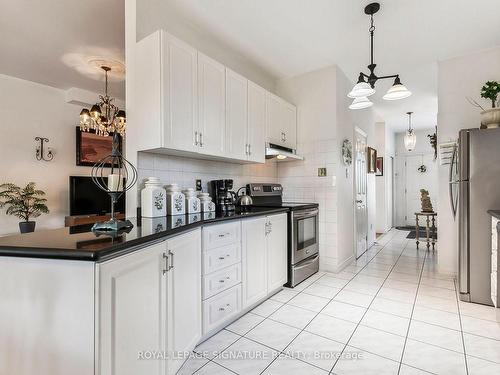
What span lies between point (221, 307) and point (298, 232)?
134 cm

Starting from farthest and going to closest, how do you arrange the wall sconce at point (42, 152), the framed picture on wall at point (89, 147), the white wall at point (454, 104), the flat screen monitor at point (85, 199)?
1. the framed picture on wall at point (89, 147)
2. the flat screen monitor at point (85, 199)
3. the wall sconce at point (42, 152)
4. the white wall at point (454, 104)

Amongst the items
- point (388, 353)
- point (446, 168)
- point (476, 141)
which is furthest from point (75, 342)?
point (446, 168)

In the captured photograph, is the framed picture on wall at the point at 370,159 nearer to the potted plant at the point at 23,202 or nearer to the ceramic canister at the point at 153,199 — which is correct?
the ceramic canister at the point at 153,199

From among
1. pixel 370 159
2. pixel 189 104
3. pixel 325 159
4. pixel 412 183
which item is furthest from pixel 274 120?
pixel 412 183

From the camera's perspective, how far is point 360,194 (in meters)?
4.49

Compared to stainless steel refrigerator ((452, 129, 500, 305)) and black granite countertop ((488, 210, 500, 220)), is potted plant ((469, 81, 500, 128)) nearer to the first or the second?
stainless steel refrigerator ((452, 129, 500, 305))

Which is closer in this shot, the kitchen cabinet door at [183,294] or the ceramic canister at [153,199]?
the kitchen cabinet door at [183,294]

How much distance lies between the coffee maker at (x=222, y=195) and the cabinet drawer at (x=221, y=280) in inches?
27.6

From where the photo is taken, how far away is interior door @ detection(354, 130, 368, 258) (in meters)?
4.26

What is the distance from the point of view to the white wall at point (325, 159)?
349 cm

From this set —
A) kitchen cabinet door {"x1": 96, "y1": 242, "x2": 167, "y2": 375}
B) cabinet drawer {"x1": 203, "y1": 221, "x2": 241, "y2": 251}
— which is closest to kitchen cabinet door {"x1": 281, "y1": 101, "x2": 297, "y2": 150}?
cabinet drawer {"x1": 203, "y1": 221, "x2": 241, "y2": 251}

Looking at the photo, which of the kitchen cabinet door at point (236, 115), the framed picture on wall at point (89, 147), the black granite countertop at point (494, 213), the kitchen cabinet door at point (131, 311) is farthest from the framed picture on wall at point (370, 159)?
the framed picture on wall at point (89, 147)

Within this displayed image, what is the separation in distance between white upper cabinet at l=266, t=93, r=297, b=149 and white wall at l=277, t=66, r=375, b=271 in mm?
139

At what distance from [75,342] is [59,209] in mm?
4237
